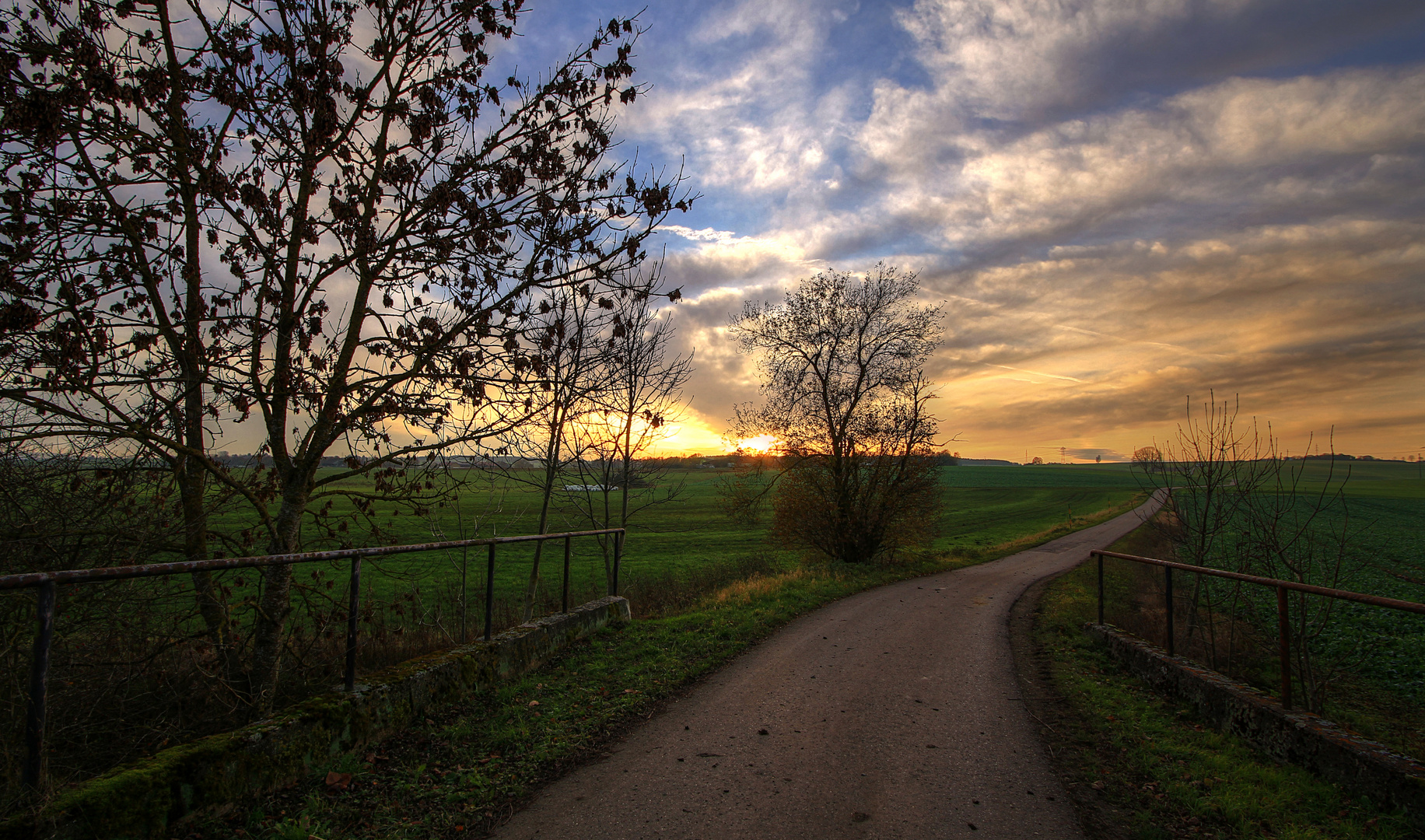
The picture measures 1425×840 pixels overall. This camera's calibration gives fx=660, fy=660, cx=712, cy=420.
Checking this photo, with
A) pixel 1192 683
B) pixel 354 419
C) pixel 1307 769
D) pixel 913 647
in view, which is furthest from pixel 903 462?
pixel 354 419

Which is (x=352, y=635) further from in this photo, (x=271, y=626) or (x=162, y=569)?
(x=162, y=569)

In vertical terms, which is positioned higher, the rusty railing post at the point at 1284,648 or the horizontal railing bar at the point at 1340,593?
the horizontal railing bar at the point at 1340,593

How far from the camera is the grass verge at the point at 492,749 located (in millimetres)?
3604

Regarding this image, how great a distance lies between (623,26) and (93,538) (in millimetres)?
6017

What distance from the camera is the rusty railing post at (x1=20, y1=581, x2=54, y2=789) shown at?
2.77 m

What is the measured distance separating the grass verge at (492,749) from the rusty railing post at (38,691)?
30.2 inches

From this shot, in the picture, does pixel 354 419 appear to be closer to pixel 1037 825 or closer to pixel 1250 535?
pixel 1037 825

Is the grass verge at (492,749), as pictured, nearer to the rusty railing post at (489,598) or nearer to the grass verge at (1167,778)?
the rusty railing post at (489,598)

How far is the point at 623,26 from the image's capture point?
6.30 m

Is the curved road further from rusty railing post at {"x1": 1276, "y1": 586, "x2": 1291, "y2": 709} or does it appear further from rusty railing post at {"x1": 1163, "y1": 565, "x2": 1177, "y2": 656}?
rusty railing post at {"x1": 1276, "y1": 586, "x2": 1291, "y2": 709}

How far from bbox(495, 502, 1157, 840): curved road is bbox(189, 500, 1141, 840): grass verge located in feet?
0.86

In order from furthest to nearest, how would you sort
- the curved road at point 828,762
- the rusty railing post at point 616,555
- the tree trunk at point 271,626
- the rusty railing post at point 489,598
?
the rusty railing post at point 616,555 → the rusty railing post at point 489,598 → the tree trunk at point 271,626 → the curved road at point 828,762

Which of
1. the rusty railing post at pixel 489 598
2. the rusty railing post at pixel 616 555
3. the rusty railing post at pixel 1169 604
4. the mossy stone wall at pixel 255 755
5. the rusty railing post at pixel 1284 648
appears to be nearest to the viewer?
the mossy stone wall at pixel 255 755

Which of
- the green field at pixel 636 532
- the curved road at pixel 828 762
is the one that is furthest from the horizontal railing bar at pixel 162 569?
the curved road at pixel 828 762
